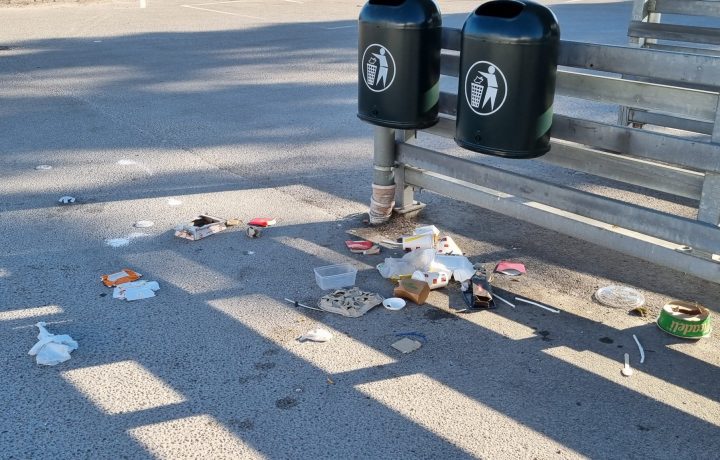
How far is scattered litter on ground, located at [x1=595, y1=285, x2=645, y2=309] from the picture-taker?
13.9 ft

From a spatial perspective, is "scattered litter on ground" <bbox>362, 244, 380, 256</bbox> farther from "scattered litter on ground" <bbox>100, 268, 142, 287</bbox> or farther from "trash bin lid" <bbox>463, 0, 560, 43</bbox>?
"trash bin lid" <bbox>463, 0, 560, 43</bbox>

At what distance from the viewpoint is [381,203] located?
5.29 meters

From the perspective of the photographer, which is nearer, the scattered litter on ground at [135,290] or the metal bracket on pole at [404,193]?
the scattered litter on ground at [135,290]

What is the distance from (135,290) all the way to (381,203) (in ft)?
5.86

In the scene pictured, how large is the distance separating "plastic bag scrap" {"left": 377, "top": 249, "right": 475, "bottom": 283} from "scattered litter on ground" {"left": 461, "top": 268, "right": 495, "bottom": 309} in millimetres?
77

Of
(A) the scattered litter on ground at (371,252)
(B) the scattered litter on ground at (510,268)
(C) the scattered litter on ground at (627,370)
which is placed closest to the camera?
(C) the scattered litter on ground at (627,370)

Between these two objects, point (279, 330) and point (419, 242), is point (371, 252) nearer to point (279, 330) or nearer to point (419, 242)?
point (419, 242)

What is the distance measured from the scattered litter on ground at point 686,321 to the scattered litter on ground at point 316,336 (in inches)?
67.4

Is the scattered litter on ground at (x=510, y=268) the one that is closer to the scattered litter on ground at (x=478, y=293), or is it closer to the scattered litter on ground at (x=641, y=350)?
the scattered litter on ground at (x=478, y=293)

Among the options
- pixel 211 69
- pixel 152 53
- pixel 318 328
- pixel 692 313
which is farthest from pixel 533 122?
pixel 152 53

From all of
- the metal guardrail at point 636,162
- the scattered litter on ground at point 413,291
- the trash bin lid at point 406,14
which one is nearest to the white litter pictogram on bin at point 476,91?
the metal guardrail at point 636,162

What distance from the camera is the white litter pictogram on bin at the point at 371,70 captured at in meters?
4.74

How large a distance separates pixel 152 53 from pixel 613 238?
9199mm

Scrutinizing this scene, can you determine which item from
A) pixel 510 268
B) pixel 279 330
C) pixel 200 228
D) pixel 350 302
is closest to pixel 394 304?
pixel 350 302
